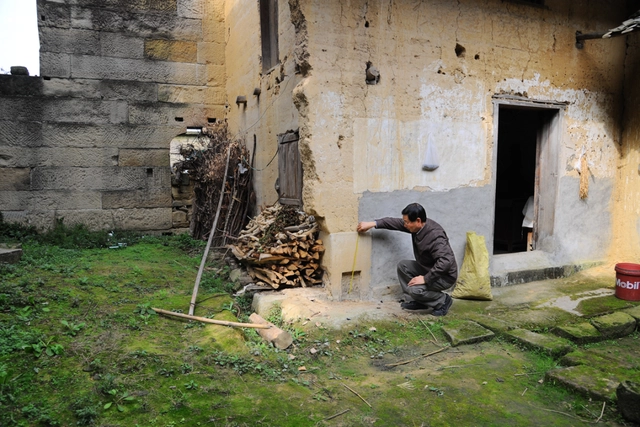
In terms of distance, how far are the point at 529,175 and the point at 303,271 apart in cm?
739

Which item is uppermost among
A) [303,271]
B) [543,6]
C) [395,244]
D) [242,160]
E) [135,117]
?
[543,6]

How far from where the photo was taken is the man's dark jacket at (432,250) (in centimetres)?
531

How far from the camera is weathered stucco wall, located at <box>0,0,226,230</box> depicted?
9438 millimetres

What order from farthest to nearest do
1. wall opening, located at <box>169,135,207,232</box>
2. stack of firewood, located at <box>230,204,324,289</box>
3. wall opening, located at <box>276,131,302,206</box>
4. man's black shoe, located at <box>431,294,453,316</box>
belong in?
wall opening, located at <box>169,135,207,232</box>
wall opening, located at <box>276,131,302,206</box>
stack of firewood, located at <box>230,204,324,289</box>
man's black shoe, located at <box>431,294,453,316</box>

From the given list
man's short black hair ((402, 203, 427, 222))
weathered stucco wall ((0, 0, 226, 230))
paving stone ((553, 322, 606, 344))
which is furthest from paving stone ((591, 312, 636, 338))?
weathered stucco wall ((0, 0, 226, 230))

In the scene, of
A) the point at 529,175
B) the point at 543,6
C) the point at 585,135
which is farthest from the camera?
the point at 529,175

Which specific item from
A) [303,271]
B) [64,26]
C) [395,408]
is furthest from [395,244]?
[64,26]

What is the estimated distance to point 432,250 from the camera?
5422 mm

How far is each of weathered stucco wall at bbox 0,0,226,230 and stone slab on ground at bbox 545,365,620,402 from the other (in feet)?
28.9

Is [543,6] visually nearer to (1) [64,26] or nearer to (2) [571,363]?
(2) [571,363]

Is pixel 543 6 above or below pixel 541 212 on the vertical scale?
above

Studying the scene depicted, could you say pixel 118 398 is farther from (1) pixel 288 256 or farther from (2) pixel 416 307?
(2) pixel 416 307

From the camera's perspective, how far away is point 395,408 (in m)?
3.56

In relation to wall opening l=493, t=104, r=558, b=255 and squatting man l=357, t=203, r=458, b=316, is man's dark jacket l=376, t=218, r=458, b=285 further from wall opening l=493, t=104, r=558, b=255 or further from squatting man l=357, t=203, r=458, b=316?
wall opening l=493, t=104, r=558, b=255
